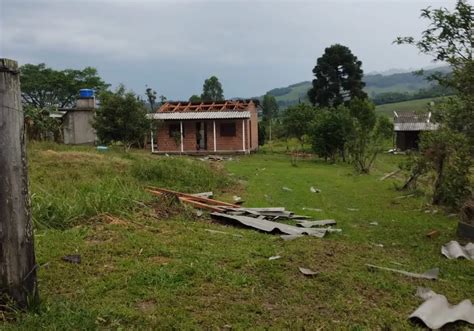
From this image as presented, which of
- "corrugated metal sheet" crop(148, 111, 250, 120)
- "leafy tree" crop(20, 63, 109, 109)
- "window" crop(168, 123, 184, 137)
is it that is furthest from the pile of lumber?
"leafy tree" crop(20, 63, 109, 109)

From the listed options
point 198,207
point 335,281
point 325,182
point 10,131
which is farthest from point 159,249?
point 325,182

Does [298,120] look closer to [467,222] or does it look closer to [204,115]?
[204,115]

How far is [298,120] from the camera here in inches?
1254

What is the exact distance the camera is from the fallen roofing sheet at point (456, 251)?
666cm

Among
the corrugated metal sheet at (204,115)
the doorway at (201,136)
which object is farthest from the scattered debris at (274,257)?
the doorway at (201,136)

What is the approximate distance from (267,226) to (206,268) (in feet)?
9.53

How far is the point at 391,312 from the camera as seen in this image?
4109 millimetres

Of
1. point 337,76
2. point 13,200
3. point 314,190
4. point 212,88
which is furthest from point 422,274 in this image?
point 212,88

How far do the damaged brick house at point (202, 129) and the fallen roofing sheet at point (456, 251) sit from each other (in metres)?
23.8

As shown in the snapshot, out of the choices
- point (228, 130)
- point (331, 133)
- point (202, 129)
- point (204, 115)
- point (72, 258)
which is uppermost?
point (204, 115)

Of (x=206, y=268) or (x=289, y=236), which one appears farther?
(x=289, y=236)

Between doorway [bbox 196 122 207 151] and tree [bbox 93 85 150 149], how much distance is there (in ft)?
27.9

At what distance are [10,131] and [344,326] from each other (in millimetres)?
3024

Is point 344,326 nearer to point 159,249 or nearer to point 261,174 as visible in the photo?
point 159,249
